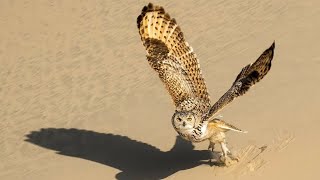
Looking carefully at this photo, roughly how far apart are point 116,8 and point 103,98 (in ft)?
14.6

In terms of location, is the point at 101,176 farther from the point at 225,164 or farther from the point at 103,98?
the point at 103,98

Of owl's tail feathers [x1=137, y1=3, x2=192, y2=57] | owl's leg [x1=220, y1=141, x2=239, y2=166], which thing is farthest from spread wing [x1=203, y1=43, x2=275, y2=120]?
owl's tail feathers [x1=137, y1=3, x2=192, y2=57]

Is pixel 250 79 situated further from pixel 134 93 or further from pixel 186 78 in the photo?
pixel 134 93

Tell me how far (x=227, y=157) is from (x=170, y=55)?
1.76m

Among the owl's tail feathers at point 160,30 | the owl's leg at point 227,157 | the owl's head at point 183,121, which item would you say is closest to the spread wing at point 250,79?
the owl's head at point 183,121

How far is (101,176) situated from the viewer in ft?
31.6

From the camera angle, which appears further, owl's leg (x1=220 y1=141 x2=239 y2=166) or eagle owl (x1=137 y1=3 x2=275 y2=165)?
owl's leg (x1=220 y1=141 x2=239 y2=166)

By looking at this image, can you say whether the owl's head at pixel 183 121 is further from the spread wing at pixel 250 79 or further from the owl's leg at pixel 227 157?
the owl's leg at pixel 227 157

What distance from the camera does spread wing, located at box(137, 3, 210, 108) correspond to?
29.9 feet

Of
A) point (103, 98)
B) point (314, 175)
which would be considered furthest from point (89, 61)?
point (314, 175)

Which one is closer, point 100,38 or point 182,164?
point 182,164

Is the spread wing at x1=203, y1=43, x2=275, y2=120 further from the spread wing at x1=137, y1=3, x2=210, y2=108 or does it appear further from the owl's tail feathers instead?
the owl's tail feathers

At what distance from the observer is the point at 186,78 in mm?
9289

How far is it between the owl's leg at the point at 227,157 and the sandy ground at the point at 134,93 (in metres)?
0.08
